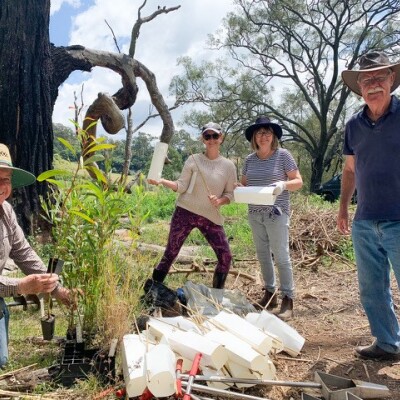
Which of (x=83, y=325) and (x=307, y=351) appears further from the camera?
(x=307, y=351)

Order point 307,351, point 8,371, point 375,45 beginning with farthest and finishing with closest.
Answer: point 375,45, point 307,351, point 8,371

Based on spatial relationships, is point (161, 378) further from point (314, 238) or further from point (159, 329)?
point (314, 238)

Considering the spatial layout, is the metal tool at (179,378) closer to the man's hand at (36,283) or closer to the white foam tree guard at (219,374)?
the white foam tree guard at (219,374)

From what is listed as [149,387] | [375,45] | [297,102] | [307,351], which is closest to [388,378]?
[307,351]

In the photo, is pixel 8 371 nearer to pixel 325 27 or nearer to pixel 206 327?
pixel 206 327

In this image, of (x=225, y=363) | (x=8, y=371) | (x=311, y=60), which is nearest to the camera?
(x=225, y=363)

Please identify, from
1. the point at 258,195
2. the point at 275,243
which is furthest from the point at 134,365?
the point at 275,243

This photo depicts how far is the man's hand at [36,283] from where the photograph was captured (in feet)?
9.01

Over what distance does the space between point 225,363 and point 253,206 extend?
1876mm

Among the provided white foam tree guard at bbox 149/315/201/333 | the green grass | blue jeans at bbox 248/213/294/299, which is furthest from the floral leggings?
white foam tree guard at bbox 149/315/201/333

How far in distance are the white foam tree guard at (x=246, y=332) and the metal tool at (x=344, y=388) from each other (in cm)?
36

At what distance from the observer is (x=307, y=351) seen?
11.8 feet

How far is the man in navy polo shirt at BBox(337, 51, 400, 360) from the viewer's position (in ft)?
10.1

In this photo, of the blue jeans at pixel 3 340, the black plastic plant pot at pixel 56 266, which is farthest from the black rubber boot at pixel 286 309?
the blue jeans at pixel 3 340
